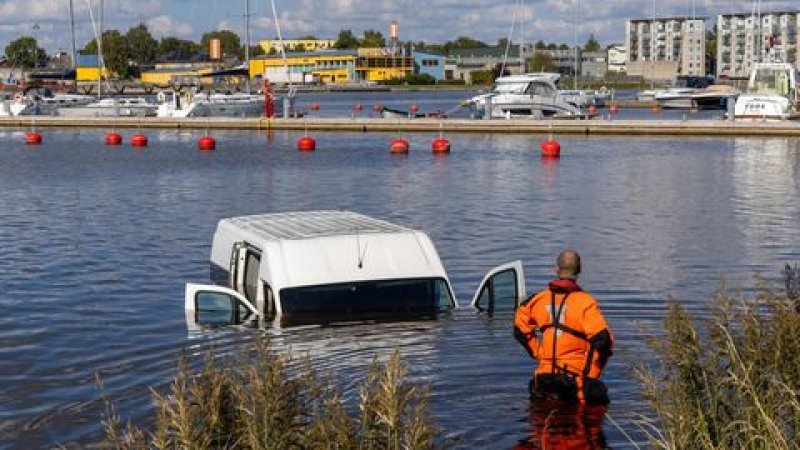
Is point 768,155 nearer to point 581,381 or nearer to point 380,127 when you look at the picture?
point 380,127

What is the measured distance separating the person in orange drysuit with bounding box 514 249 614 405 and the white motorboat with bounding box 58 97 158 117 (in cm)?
8234

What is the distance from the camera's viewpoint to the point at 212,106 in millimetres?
89938

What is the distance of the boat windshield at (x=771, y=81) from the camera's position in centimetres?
7981

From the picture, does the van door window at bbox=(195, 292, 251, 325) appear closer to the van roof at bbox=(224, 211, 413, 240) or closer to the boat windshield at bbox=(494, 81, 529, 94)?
the van roof at bbox=(224, 211, 413, 240)

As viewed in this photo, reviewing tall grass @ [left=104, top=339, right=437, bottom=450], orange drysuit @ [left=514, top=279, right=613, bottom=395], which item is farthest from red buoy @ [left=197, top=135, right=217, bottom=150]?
tall grass @ [left=104, top=339, right=437, bottom=450]

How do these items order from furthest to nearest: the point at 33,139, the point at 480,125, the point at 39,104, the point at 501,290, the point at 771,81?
the point at 39,104 < the point at 771,81 < the point at 480,125 < the point at 33,139 < the point at 501,290

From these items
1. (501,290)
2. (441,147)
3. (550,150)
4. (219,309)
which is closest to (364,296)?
(219,309)

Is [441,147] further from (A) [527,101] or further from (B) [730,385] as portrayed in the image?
(B) [730,385]

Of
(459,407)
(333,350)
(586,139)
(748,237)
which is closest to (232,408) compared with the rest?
(459,407)

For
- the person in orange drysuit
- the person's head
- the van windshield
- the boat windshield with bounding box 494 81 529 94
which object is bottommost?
the van windshield

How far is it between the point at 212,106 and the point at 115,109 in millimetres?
7598

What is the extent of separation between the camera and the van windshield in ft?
58.0

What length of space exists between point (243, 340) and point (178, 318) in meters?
2.85

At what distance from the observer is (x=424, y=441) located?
7.79 m
